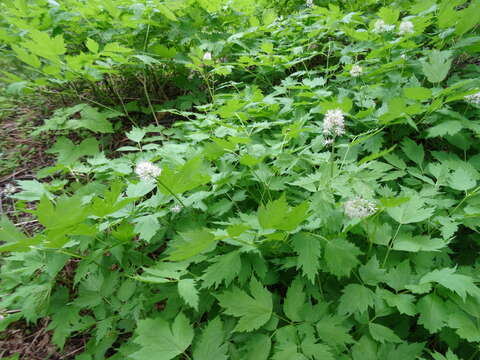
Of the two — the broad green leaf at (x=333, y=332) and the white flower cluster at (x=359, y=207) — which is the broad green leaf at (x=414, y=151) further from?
the broad green leaf at (x=333, y=332)

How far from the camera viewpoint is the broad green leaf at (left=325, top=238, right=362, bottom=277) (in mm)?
1269

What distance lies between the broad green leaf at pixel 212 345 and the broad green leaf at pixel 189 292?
162mm

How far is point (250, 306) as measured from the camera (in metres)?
1.31

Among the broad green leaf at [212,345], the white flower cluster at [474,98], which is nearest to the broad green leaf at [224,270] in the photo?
the broad green leaf at [212,345]

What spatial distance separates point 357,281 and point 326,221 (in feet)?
1.32

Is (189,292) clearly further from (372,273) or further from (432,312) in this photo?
(432,312)

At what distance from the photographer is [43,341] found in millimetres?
2008

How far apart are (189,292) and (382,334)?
0.87 metres

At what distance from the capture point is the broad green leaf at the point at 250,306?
1273 millimetres

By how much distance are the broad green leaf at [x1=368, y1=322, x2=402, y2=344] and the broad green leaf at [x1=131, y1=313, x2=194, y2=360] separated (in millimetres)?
810

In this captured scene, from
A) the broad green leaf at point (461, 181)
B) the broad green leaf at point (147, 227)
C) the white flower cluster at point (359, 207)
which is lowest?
the broad green leaf at point (147, 227)

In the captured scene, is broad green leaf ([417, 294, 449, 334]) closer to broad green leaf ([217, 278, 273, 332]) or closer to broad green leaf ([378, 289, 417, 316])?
broad green leaf ([378, 289, 417, 316])

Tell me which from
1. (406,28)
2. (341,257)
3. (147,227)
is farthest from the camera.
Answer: (406,28)

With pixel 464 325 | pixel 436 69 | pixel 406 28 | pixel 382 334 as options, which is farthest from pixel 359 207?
pixel 406 28
